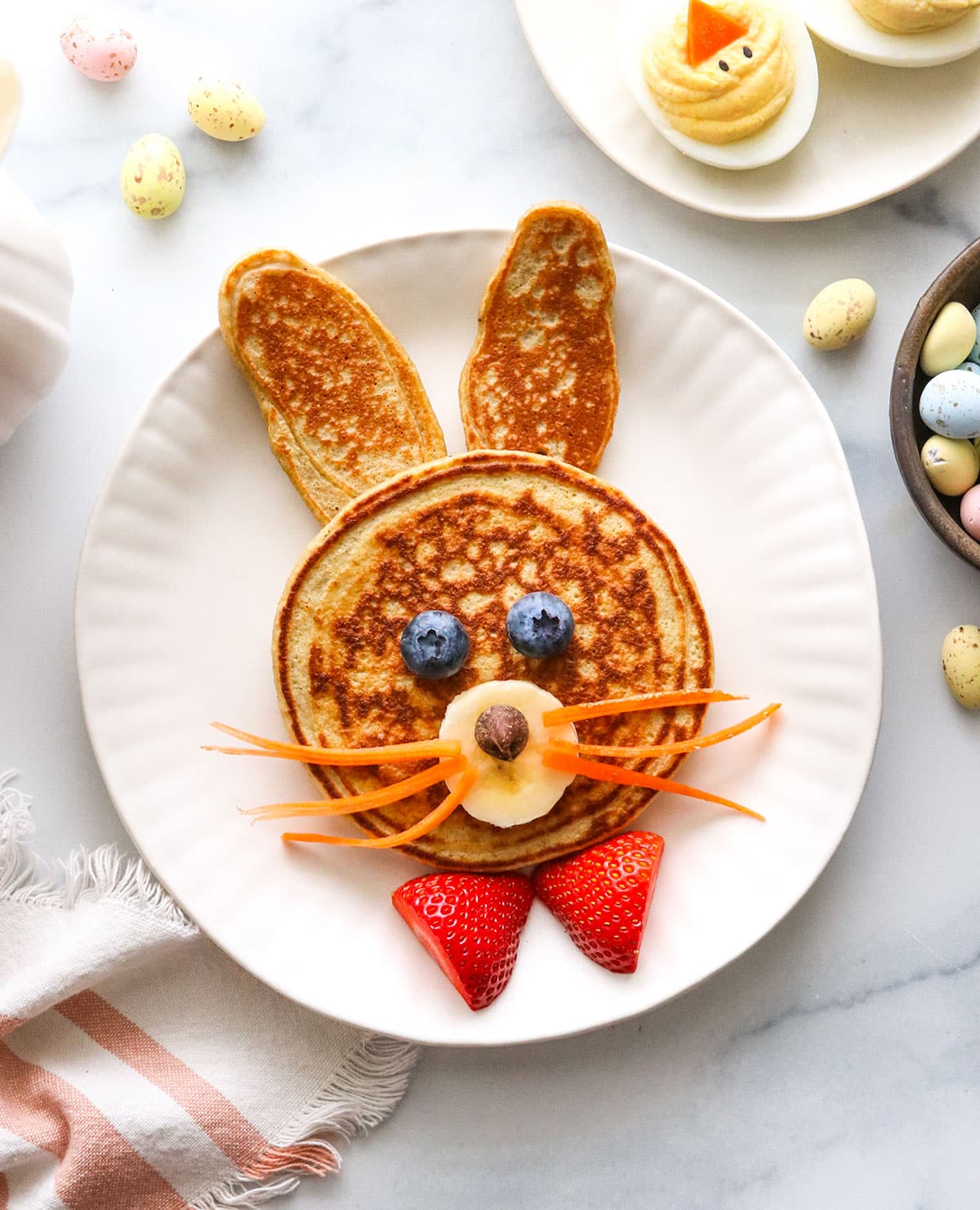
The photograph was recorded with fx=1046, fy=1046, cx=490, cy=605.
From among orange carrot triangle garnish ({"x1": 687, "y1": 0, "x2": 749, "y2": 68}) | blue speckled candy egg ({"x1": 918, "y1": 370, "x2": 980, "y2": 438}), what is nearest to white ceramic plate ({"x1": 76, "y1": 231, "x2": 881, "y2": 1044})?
blue speckled candy egg ({"x1": 918, "y1": 370, "x2": 980, "y2": 438})

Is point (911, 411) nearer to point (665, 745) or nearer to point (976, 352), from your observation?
point (976, 352)

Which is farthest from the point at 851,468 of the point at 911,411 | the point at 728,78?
the point at 728,78

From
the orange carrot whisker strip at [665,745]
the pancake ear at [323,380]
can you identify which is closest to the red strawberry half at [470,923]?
the orange carrot whisker strip at [665,745]

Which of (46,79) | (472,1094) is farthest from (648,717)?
(46,79)

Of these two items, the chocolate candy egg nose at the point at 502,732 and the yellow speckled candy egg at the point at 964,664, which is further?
the yellow speckled candy egg at the point at 964,664

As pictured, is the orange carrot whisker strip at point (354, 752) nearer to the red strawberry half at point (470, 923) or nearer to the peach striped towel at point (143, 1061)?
the red strawberry half at point (470, 923)

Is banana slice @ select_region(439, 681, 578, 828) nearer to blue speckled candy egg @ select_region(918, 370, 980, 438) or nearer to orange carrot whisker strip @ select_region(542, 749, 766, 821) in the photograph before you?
orange carrot whisker strip @ select_region(542, 749, 766, 821)
